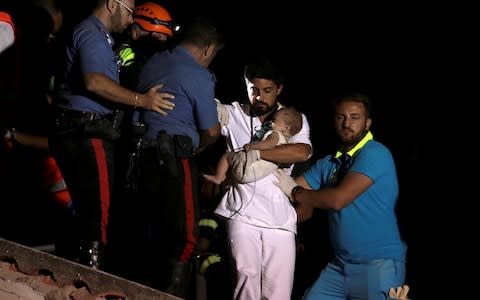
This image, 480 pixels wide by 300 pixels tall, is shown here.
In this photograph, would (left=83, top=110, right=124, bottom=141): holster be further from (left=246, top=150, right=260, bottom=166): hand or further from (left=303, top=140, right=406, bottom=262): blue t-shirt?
(left=303, top=140, right=406, bottom=262): blue t-shirt

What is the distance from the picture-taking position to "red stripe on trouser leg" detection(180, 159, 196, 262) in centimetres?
535

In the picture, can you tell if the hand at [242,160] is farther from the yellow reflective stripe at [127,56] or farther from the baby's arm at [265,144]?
the yellow reflective stripe at [127,56]

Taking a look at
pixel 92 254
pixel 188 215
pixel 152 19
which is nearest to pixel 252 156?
pixel 188 215

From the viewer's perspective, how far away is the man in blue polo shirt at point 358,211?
5.35 metres

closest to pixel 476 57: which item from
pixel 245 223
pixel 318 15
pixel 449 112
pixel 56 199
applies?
pixel 449 112

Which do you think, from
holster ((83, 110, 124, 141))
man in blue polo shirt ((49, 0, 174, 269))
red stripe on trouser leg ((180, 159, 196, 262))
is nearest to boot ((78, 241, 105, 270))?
man in blue polo shirt ((49, 0, 174, 269))

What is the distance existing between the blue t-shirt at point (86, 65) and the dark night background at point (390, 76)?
4.47ft

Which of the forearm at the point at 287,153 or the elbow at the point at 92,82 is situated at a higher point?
the elbow at the point at 92,82

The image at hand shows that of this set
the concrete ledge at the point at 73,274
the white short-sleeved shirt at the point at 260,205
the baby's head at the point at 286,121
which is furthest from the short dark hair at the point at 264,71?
the concrete ledge at the point at 73,274

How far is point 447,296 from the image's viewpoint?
247 inches

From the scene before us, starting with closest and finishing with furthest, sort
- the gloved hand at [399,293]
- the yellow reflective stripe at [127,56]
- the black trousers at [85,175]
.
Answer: the gloved hand at [399,293] < the black trousers at [85,175] < the yellow reflective stripe at [127,56]

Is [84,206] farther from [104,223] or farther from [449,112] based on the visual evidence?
[449,112]

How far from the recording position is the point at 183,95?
5.33 m

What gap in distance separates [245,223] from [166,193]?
1.82ft
